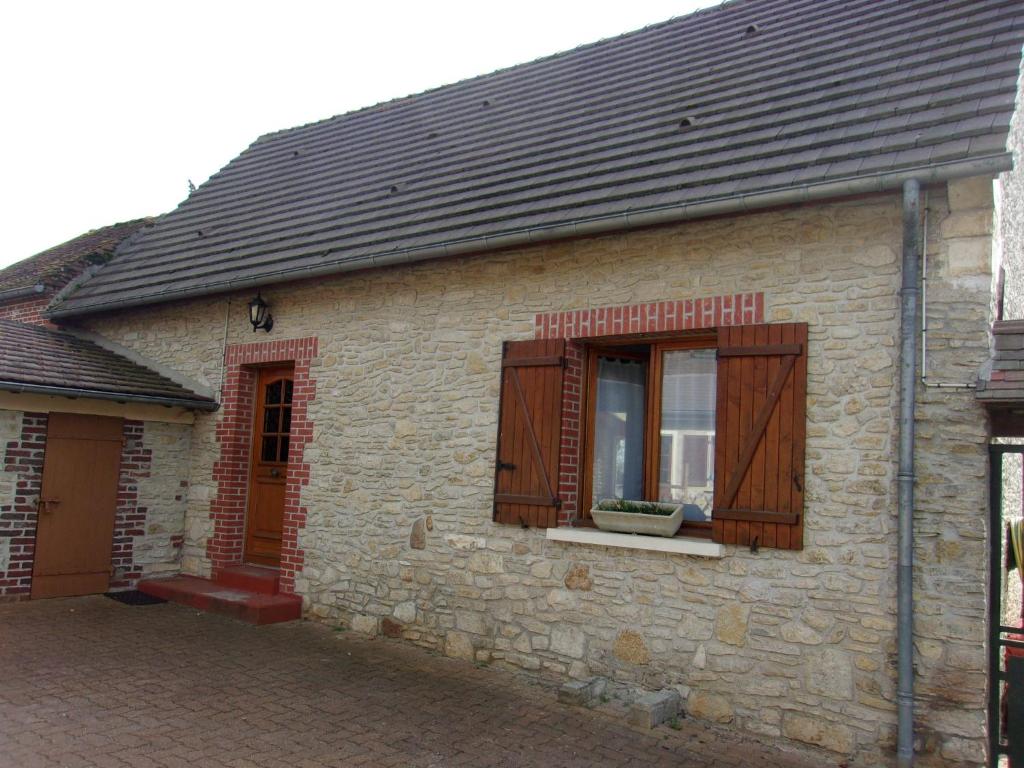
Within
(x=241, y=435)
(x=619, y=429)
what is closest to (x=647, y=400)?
(x=619, y=429)

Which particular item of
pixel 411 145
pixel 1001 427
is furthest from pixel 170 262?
pixel 1001 427

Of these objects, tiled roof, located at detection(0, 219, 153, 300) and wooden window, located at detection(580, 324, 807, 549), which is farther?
tiled roof, located at detection(0, 219, 153, 300)

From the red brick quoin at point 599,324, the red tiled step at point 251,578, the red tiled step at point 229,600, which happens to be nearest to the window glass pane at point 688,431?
the red brick quoin at point 599,324

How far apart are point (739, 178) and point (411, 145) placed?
497 centimetres

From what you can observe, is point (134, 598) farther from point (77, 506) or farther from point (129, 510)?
point (77, 506)

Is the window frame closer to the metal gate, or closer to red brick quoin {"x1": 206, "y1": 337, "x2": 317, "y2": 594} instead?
the metal gate

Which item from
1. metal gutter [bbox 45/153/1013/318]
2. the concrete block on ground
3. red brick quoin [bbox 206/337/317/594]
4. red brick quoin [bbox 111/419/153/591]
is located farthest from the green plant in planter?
red brick quoin [bbox 111/419/153/591]

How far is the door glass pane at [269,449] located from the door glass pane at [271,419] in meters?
0.10

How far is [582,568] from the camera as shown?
5.64 metres

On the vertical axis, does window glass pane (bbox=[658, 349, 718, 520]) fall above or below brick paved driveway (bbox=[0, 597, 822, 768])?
above

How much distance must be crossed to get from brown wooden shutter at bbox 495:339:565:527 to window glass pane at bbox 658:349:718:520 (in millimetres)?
810

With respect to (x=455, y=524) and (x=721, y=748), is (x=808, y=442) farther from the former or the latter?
(x=455, y=524)

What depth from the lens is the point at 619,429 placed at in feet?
20.1

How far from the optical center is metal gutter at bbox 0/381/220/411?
7.35m
